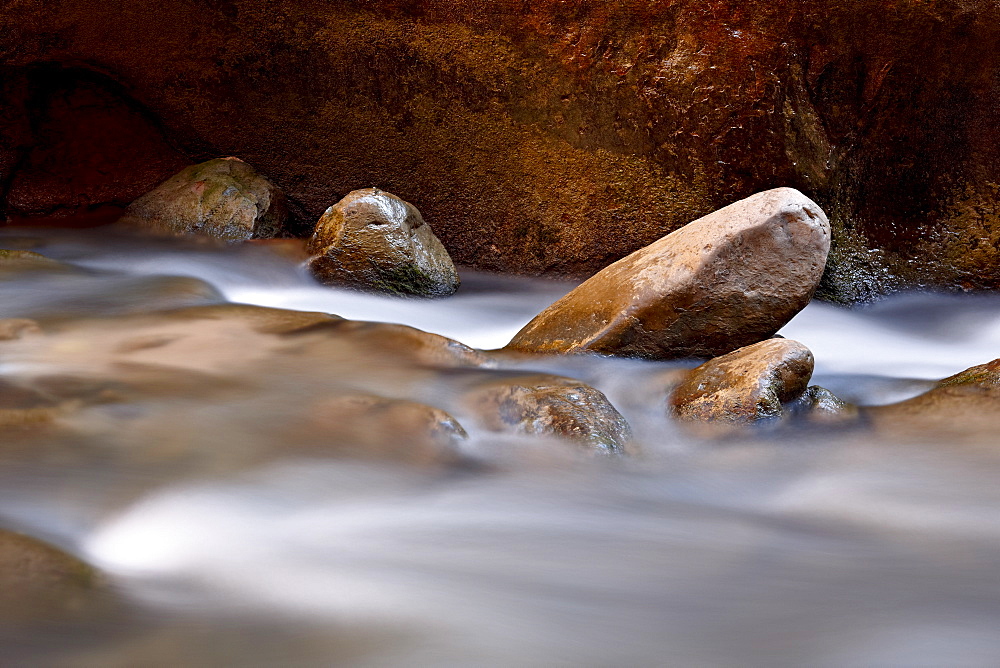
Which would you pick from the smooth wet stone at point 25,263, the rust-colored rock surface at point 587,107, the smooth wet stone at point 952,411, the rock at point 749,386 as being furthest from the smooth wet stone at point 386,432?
the rust-colored rock surface at point 587,107

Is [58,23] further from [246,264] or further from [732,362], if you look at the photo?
[732,362]

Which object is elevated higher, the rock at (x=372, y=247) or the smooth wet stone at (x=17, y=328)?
the rock at (x=372, y=247)

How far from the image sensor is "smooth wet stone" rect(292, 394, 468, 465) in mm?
2449

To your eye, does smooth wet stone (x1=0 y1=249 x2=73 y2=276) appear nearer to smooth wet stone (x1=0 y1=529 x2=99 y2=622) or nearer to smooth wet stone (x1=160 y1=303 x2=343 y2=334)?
smooth wet stone (x1=160 y1=303 x2=343 y2=334)

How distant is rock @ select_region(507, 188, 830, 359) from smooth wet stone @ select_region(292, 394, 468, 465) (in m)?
1.00

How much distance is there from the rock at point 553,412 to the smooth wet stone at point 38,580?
1303 millimetres

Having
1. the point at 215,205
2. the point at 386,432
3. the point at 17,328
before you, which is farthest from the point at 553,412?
the point at 215,205

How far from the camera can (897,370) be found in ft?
12.3

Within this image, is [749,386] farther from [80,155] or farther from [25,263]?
[80,155]

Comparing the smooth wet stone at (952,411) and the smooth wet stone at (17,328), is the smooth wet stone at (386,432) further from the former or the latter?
the smooth wet stone at (952,411)

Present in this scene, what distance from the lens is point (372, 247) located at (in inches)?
176

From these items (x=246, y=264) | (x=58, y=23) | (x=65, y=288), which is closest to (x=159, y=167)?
(x=58, y=23)

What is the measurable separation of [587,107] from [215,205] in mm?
2308

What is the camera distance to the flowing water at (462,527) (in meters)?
1.58
